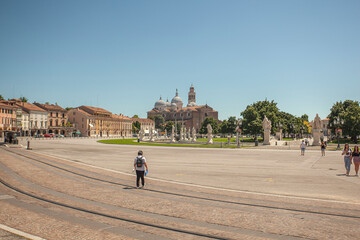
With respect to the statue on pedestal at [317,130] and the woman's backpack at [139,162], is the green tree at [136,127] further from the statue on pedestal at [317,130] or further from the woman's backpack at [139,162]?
the woman's backpack at [139,162]

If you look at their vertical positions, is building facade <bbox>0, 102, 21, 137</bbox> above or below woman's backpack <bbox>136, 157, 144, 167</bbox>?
above

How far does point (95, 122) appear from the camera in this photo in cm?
13138

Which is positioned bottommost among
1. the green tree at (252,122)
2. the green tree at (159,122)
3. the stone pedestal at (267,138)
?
the stone pedestal at (267,138)

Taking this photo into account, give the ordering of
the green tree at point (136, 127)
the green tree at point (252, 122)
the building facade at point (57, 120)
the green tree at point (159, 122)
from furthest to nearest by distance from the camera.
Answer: the green tree at point (159, 122) → the green tree at point (136, 127) → the building facade at point (57, 120) → the green tree at point (252, 122)

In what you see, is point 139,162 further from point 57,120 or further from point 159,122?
point 159,122

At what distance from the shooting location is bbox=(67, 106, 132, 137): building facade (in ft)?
412

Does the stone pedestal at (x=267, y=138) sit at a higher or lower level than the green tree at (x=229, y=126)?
lower

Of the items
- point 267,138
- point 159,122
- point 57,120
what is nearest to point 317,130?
point 267,138

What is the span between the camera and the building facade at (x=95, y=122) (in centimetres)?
12562

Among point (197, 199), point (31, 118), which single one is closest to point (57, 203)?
point (197, 199)

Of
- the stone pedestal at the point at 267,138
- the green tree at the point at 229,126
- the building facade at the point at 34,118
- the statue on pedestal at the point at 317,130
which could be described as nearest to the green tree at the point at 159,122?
the green tree at the point at 229,126

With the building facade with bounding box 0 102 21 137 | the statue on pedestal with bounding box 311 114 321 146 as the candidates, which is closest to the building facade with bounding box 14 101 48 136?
the building facade with bounding box 0 102 21 137

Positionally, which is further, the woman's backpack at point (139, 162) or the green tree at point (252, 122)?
the green tree at point (252, 122)

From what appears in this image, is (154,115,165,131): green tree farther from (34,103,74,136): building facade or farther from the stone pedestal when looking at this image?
the stone pedestal
